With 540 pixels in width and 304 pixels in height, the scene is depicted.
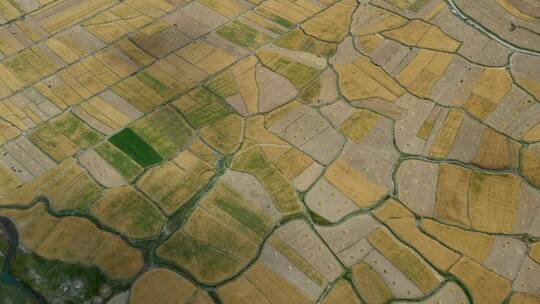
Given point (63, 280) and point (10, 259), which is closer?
point (63, 280)

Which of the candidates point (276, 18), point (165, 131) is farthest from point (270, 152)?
point (276, 18)

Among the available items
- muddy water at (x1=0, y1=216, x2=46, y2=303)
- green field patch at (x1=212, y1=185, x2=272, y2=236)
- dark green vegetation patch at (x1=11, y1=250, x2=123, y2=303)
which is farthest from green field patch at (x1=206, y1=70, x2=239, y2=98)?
muddy water at (x1=0, y1=216, x2=46, y2=303)

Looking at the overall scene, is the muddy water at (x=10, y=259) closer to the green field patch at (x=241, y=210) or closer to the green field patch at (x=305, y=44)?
the green field patch at (x=241, y=210)

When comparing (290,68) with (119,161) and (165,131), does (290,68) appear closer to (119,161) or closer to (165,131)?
(165,131)

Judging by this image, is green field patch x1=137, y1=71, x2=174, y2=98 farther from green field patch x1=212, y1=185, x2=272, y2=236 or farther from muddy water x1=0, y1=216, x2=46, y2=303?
muddy water x1=0, y1=216, x2=46, y2=303

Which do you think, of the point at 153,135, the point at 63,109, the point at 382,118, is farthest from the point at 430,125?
the point at 63,109

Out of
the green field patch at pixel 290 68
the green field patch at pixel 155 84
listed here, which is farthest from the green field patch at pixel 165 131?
the green field patch at pixel 290 68
